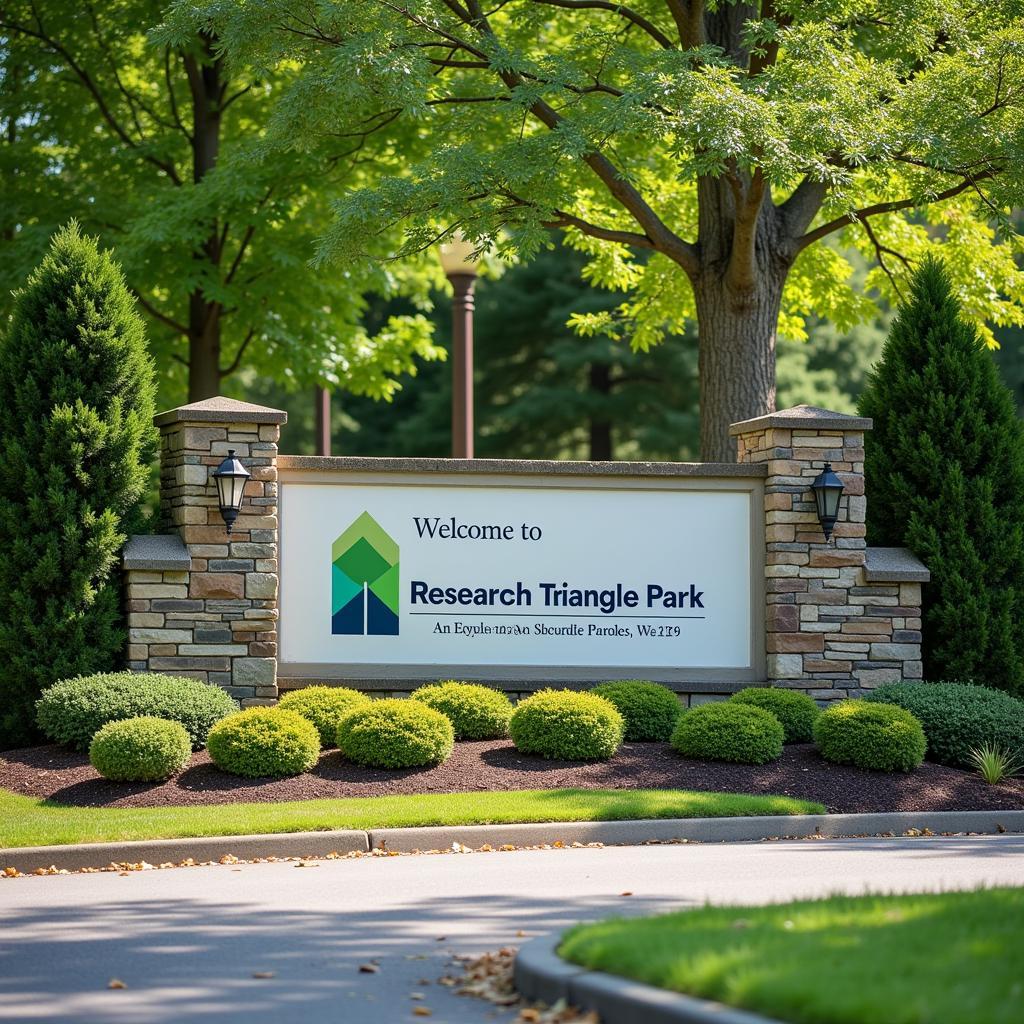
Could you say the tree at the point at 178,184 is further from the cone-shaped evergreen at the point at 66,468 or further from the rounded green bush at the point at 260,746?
the rounded green bush at the point at 260,746

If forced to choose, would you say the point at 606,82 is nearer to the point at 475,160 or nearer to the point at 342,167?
the point at 475,160

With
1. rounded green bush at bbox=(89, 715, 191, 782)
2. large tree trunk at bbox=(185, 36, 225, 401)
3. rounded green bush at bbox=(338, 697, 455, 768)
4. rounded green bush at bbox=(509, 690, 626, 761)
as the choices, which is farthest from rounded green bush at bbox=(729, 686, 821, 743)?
large tree trunk at bbox=(185, 36, 225, 401)

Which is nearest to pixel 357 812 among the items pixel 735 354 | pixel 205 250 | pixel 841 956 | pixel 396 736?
pixel 396 736

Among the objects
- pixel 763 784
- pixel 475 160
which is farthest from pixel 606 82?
pixel 763 784

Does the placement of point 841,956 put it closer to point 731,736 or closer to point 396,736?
point 396,736

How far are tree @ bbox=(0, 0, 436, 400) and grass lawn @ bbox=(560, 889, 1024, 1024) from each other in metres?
14.7

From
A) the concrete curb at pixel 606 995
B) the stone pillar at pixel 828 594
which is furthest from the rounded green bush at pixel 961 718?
the concrete curb at pixel 606 995

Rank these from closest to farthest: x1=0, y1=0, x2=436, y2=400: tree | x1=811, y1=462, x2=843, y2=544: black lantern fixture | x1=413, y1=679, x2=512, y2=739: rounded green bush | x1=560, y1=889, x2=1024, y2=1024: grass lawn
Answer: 1. x1=560, y1=889, x2=1024, y2=1024: grass lawn
2. x1=413, y1=679, x2=512, y2=739: rounded green bush
3. x1=811, y1=462, x2=843, y2=544: black lantern fixture
4. x1=0, y1=0, x2=436, y2=400: tree

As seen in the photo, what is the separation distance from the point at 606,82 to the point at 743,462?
486cm

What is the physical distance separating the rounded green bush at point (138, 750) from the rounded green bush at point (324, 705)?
49.2 inches

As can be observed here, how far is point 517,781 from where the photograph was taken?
37.8 ft

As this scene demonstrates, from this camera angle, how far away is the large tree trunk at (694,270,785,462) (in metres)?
16.5

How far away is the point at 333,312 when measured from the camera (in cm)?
2209

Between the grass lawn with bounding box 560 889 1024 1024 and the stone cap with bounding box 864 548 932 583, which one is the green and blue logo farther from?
the grass lawn with bounding box 560 889 1024 1024
